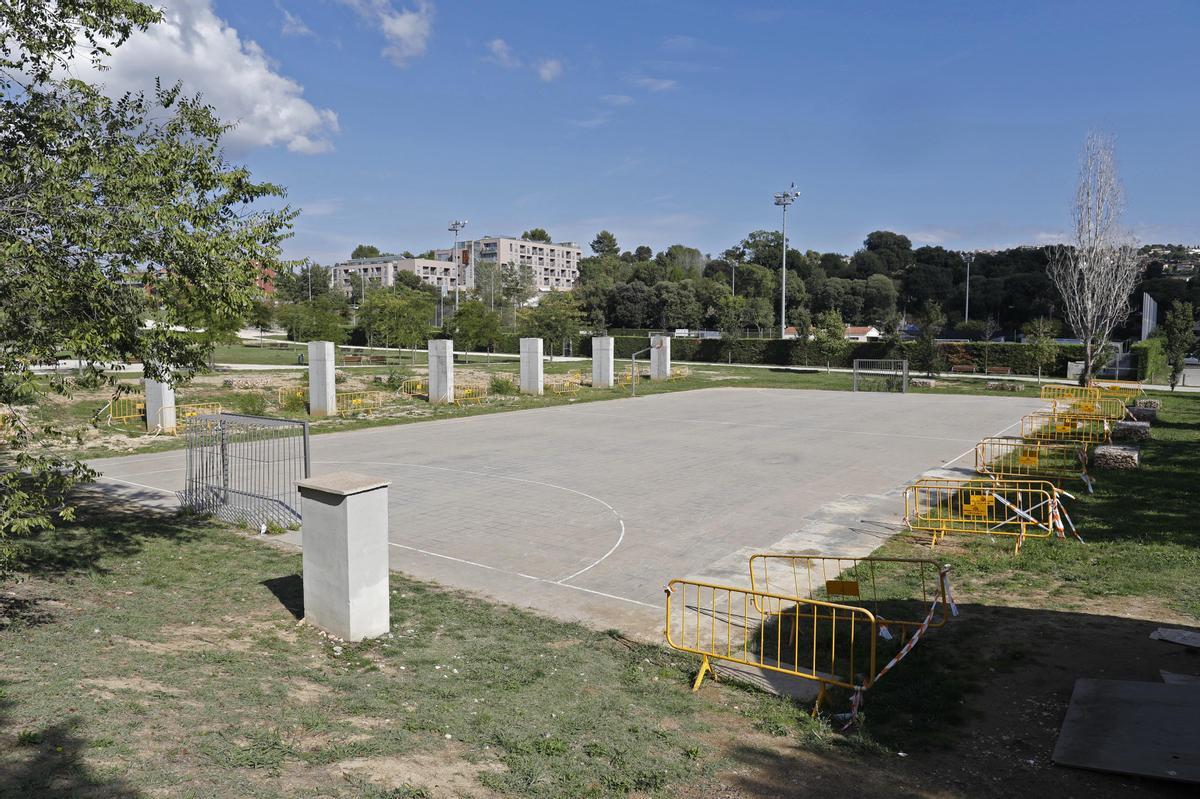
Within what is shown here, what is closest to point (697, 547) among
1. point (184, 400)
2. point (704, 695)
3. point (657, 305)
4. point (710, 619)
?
point (710, 619)

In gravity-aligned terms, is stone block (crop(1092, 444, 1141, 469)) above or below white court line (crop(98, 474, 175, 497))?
above

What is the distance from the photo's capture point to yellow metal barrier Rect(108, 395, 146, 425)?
25.7 m

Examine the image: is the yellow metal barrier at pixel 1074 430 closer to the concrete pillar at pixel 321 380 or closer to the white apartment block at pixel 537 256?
the concrete pillar at pixel 321 380

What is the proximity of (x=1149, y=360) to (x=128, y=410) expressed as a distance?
2007 inches

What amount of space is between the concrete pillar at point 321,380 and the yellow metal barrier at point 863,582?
21.8m

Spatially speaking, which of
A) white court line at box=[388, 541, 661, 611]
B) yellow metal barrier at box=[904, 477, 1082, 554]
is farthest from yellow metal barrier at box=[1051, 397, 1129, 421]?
white court line at box=[388, 541, 661, 611]

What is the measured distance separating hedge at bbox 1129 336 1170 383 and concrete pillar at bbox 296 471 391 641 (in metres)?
50.4

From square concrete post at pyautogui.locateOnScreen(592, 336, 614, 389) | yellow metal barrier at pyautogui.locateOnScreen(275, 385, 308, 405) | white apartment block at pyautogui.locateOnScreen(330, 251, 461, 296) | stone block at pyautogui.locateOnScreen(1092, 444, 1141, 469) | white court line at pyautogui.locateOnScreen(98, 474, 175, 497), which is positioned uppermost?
white apartment block at pyautogui.locateOnScreen(330, 251, 461, 296)

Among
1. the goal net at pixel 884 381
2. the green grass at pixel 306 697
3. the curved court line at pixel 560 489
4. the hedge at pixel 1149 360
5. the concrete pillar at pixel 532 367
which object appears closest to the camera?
the green grass at pixel 306 697

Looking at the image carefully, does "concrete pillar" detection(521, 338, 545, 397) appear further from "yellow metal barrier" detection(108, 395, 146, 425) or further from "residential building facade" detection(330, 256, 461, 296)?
"residential building facade" detection(330, 256, 461, 296)

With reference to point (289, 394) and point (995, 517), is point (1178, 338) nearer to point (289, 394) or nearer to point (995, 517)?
point (995, 517)

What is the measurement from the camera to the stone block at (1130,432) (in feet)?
73.8

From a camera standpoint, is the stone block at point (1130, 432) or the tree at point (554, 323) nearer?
the stone block at point (1130, 432)

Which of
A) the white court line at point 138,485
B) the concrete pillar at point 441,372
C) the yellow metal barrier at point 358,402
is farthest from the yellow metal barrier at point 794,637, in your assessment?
the concrete pillar at point 441,372
